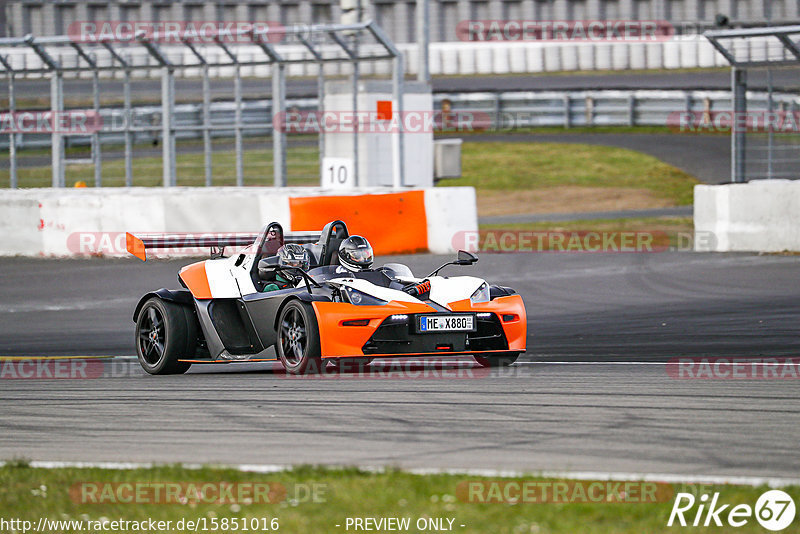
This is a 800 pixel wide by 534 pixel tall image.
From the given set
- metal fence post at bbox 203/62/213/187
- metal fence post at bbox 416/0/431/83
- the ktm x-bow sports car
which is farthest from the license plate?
metal fence post at bbox 416/0/431/83

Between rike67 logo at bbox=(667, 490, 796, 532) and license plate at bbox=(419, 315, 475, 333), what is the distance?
14.8 feet

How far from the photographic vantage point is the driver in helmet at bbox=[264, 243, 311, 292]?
10.3m

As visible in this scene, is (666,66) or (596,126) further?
(666,66)

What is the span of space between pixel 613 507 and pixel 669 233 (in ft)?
56.2

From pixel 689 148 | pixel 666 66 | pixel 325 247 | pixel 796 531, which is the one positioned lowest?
pixel 796 531

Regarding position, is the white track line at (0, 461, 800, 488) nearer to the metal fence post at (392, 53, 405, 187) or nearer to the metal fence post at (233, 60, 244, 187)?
the metal fence post at (392, 53, 405, 187)

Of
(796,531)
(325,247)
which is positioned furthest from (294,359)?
(796,531)

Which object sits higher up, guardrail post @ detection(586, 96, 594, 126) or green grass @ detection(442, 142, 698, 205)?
guardrail post @ detection(586, 96, 594, 126)

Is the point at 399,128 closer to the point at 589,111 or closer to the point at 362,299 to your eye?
the point at 362,299

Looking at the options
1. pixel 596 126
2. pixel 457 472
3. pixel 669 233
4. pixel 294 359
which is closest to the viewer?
pixel 457 472

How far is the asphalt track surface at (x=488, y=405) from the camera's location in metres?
6.33

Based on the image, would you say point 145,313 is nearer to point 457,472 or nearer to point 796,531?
point 457,472

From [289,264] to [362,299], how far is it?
885 mm

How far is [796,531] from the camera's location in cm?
471
